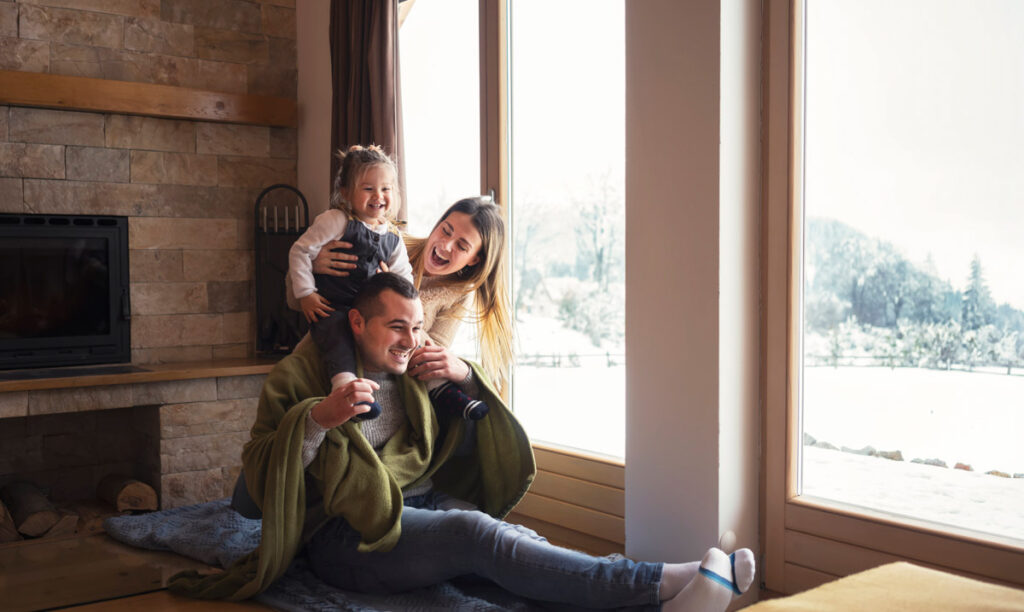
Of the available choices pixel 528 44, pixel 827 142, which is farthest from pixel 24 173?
pixel 827 142

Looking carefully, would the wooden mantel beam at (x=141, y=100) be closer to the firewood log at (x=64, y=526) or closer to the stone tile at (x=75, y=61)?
the stone tile at (x=75, y=61)

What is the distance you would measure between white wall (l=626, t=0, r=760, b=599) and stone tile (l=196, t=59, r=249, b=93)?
2478mm

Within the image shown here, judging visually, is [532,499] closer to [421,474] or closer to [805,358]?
[421,474]

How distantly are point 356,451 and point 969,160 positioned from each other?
5.52ft

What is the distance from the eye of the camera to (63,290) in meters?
3.89

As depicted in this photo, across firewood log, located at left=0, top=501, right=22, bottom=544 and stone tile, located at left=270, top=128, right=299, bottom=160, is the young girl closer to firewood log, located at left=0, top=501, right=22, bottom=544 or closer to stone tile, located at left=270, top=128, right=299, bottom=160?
firewood log, located at left=0, top=501, right=22, bottom=544

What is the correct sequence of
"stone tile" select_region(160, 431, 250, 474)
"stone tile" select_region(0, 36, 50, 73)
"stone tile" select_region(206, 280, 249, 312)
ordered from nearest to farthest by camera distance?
1. "stone tile" select_region(160, 431, 250, 474)
2. "stone tile" select_region(0, 36, 50, 73)
3. "stone tile" select_region(206, 280, 249, 312)

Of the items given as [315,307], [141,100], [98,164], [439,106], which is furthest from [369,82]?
[315,307]

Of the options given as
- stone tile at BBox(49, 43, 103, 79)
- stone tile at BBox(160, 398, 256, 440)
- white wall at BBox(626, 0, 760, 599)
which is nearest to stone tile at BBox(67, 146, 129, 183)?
stone tile at BBox(49, 43, 103, 79)

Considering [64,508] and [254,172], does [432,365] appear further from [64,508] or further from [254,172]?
[254,172]

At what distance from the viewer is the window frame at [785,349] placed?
2338 millimetres

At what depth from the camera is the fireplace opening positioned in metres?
3.76

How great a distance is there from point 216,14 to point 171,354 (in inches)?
66.7

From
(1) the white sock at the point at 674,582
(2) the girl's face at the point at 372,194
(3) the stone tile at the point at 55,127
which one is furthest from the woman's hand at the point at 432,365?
(3) the stone tile at the point at 55,127
